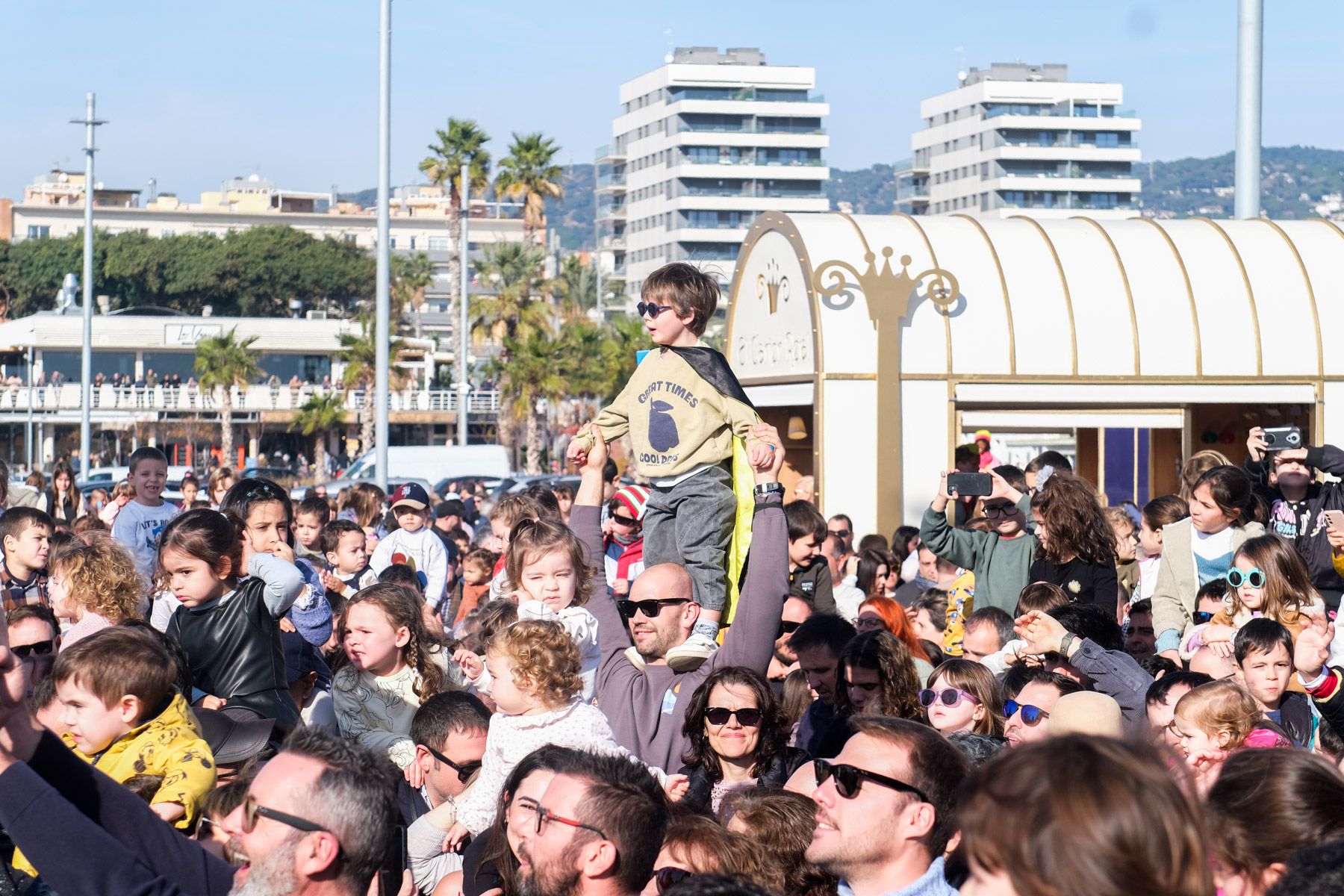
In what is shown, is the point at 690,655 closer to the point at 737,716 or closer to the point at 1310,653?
the point at 737,716

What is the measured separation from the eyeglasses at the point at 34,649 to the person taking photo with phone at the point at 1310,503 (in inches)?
220

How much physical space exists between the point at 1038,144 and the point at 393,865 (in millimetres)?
128109

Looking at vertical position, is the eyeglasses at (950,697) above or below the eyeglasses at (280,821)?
below

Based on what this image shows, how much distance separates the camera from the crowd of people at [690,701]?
8.96 ft

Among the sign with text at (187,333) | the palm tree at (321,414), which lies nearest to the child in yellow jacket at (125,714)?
the palm tree at (321,414)

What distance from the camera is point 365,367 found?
48.8m

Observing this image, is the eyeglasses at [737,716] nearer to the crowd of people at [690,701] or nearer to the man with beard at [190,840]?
the crowd of people at [690,701]

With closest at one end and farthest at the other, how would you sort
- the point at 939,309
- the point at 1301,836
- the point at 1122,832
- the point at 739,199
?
the point at 1122,832 → the point at 1301,836 → the point at 939,309 → the point at 739,199

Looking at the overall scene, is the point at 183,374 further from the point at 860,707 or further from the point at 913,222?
the point at 860,707

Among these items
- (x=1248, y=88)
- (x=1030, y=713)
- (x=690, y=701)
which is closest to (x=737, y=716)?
(x=690, y=701)

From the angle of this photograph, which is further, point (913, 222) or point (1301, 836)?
point (913, 222)

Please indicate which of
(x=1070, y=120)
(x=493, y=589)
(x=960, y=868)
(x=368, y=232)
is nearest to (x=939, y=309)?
(x=493, y=589)

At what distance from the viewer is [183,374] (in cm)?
6712

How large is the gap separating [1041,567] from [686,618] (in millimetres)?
2969
